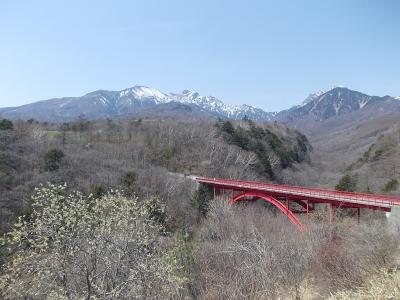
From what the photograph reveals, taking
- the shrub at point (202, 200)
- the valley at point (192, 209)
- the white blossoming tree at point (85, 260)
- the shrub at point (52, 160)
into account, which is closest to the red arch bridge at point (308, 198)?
the valley at point (192, 209)

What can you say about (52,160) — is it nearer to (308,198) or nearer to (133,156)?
(133,156)

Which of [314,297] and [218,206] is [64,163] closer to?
[218,206]

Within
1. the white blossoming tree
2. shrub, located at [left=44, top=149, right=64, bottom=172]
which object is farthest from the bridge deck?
shrub, located at [left=44, top=149, right=64, bottom=172]

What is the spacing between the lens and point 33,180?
48.2 metres

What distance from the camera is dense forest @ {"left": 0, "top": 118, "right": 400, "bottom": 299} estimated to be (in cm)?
1191

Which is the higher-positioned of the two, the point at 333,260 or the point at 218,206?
the point at 333,260

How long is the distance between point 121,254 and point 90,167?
49.9 m

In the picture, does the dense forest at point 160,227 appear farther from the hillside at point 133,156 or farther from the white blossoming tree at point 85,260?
the hillside at point 133,156

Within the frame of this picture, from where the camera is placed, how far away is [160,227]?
14.8m

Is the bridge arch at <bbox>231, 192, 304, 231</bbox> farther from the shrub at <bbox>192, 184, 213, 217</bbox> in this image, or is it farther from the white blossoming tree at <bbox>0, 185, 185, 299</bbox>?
the white blossoming tree at <bbox>0, 185, 185, 299</bbox>

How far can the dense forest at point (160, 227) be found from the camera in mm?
11906

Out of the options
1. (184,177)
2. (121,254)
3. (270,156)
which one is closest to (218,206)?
(184,177)

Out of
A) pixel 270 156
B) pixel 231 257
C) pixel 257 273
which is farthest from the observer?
pixel 270 156

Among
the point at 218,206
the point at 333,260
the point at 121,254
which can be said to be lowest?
the point at 218,206
